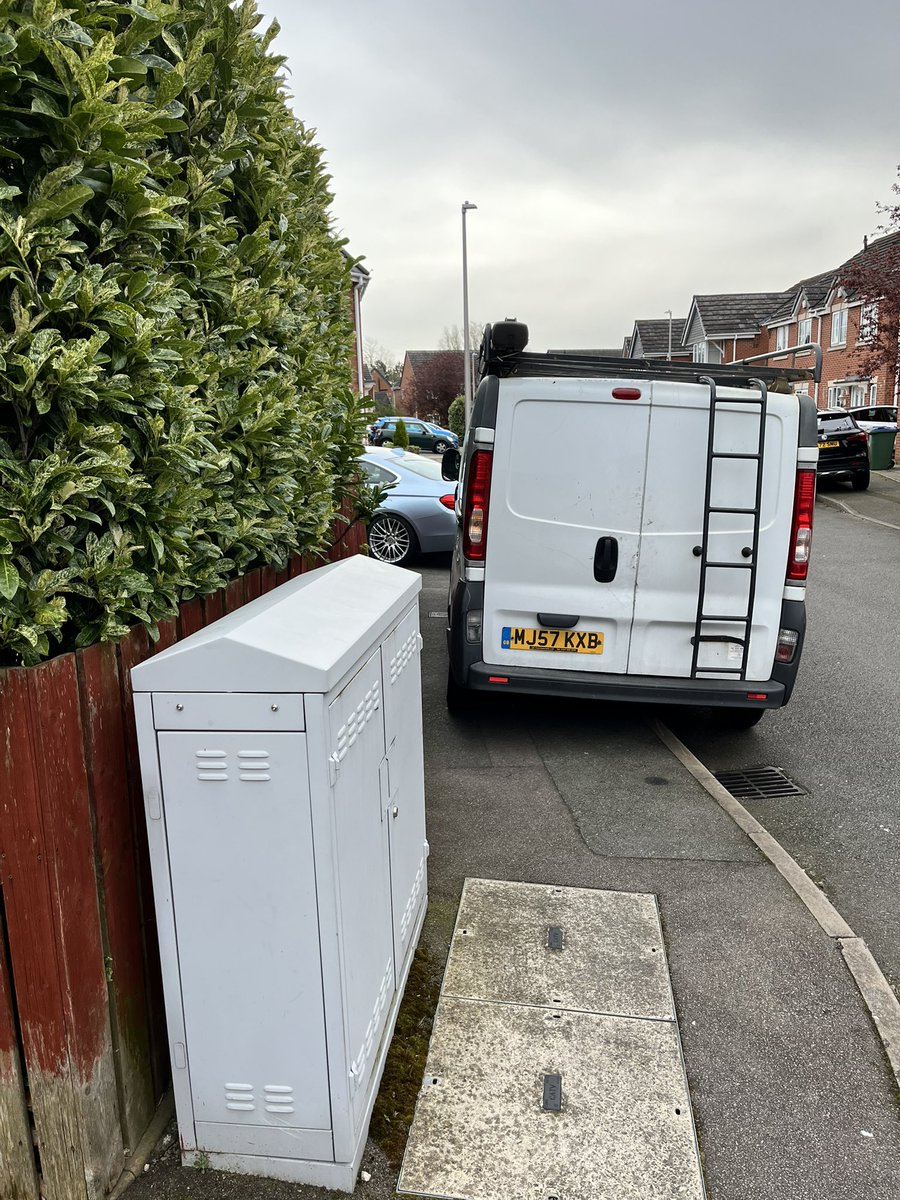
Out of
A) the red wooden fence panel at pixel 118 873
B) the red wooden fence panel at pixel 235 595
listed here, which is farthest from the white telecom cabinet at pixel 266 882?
the red wooden fence panel at pixel 235 595

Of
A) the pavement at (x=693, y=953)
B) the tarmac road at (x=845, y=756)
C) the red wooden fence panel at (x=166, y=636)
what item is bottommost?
the tarmac road at (x=845, y=756)

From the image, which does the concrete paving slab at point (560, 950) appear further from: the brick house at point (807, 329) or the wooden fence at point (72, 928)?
the brick house at point (807, 329)

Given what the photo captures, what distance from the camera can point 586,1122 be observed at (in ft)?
9.11

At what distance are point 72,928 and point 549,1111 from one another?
154cm

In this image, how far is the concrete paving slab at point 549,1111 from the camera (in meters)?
2.56

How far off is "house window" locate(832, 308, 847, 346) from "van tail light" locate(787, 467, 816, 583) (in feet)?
126

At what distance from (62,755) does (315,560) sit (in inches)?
122

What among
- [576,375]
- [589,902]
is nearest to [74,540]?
[589,902]

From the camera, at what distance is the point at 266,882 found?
2.33 m

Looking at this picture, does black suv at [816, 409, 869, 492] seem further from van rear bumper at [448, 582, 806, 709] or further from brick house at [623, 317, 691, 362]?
brick house at [623, 317, 691, 362]

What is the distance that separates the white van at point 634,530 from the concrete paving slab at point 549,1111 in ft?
8.61

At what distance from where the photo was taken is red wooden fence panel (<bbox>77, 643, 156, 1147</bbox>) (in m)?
2.28

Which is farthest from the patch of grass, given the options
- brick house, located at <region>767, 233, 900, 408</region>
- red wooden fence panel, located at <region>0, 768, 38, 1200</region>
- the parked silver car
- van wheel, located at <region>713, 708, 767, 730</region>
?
brick house, located at <region>767, 233, 900, 408</region>

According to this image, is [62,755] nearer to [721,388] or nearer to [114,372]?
[114,372]
